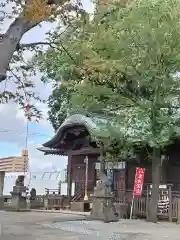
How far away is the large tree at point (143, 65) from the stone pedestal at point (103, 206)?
8.65 ft

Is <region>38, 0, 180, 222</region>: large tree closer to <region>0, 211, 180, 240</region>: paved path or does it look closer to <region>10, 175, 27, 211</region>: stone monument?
<region>0, 211, 180, 240</region>: paved path

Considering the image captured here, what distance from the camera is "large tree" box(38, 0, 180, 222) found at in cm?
1631

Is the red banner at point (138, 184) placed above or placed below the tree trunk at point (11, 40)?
below

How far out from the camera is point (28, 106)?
10461mm

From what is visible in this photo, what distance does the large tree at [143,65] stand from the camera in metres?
16.3

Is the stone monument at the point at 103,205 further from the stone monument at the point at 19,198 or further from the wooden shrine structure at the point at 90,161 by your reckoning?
the stone monument at the point at 19,198

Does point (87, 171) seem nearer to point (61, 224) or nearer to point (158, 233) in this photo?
point (61, 224)

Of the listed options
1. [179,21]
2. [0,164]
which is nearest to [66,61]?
[179,21]

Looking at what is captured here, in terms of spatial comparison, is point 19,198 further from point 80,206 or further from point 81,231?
point 81,231

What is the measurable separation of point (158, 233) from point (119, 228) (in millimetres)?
1460

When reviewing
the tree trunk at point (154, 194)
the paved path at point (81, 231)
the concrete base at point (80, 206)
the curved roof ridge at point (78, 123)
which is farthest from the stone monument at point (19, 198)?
the tree trunk at point (154, 194)

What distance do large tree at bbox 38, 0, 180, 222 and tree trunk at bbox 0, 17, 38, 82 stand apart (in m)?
6.55

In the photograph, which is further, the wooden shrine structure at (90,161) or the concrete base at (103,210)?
the wooden shrine structure at (90,161)

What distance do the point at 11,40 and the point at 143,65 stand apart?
8917mm
